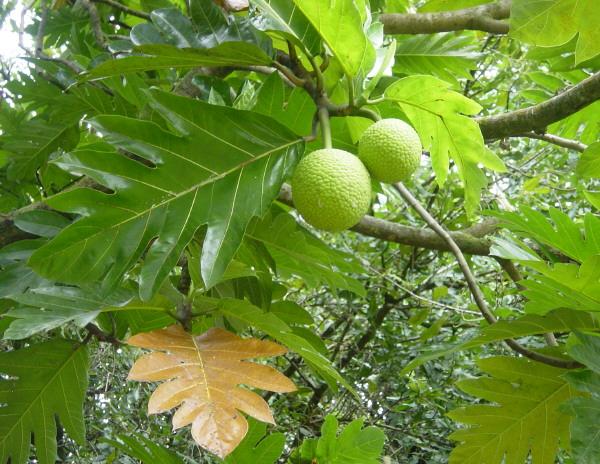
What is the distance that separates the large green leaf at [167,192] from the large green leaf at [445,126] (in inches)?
10.0

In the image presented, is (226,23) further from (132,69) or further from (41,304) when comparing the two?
(41,304)

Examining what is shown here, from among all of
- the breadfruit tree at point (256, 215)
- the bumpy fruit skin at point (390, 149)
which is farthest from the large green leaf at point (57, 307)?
the bumpy fruit skin at point (390, 149)

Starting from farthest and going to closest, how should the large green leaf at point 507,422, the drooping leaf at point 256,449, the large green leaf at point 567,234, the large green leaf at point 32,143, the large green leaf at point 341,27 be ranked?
1. the large green leaf at point 32,143
2. the large green leaf at point 507,422
3. the drooping leaf at point 256,449
4. the large green leaf at point 567,234
5. the large green leaf at point 341,27

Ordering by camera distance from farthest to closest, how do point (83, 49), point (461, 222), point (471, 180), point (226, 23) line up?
point (461, 222)
point (83, 49)
point (471, 180)
point (226, 23)

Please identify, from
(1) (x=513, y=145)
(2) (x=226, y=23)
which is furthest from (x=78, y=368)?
(1) (x=513, y=145)

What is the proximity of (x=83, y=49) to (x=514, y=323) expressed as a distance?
1.70 meters

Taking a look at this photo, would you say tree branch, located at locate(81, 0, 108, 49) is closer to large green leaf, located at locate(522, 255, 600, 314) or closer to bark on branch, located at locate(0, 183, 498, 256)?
bark on branch, located at locate(0, 183, 498, 256)

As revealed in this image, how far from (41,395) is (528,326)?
113 centimetres

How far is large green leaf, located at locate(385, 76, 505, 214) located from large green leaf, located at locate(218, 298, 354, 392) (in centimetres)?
49

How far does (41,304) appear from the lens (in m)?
1.21

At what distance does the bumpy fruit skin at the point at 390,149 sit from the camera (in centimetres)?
121

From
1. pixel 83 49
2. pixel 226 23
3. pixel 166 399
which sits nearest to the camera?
pixel 166 399

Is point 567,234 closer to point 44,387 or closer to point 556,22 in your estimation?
point 556,22

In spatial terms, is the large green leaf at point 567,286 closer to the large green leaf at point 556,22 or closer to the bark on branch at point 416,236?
the large green leaf at point 556,22
